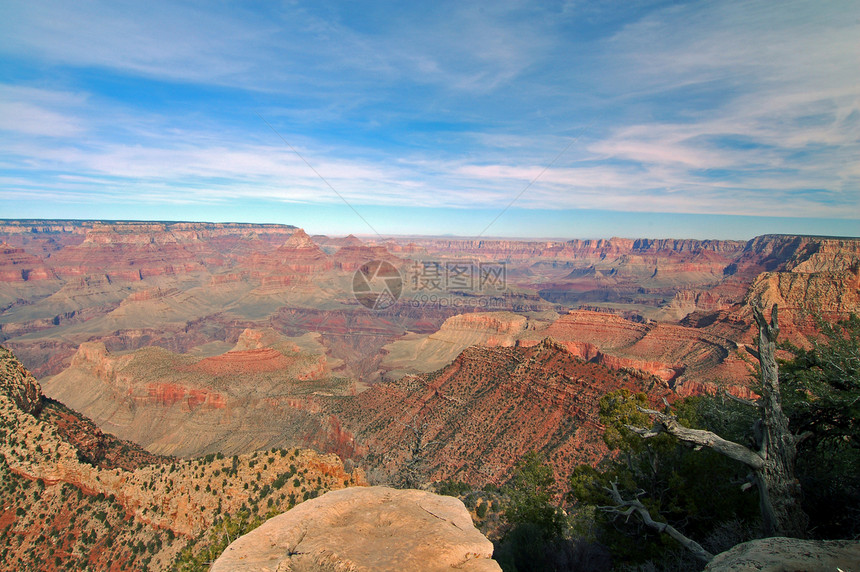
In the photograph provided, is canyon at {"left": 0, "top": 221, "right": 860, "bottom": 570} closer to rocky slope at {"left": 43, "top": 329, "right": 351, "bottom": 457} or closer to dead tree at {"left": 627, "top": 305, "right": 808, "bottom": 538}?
rocky slope at {"left": 43, "top": 329, "right": 351, "bottom": 457}

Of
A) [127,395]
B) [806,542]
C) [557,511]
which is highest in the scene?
[806,542]

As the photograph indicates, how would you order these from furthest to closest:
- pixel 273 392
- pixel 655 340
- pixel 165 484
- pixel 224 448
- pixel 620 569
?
pixel 655 340 < pixel 273 392 < pixel 224 448 < pixel 165 484 < pixel 620 569

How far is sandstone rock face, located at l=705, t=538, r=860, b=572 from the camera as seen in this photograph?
823 centimetres

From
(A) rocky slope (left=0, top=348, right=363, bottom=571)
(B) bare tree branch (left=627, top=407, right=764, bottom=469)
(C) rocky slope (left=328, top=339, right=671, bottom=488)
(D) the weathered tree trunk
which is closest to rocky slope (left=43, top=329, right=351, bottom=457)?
(C) rocky slope (left=328, top=339, right=671, bottom=488)

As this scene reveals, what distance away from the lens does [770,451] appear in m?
11.5

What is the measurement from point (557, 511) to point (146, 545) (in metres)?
22.1

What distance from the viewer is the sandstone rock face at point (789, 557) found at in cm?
823

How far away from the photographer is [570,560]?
19344mm

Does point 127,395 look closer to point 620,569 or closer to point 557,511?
point 557,511

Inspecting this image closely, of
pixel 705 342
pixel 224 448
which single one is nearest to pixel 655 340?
pixel 705 342

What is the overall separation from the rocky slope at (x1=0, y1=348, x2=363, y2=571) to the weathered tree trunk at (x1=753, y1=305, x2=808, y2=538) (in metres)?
19.1

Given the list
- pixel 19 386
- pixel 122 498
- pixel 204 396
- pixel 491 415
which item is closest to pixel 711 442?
pixel 122 498

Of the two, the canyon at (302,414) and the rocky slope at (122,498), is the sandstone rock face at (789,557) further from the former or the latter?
the rocky slope at (122,498)

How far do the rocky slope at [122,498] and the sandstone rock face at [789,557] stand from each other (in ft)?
61.3
